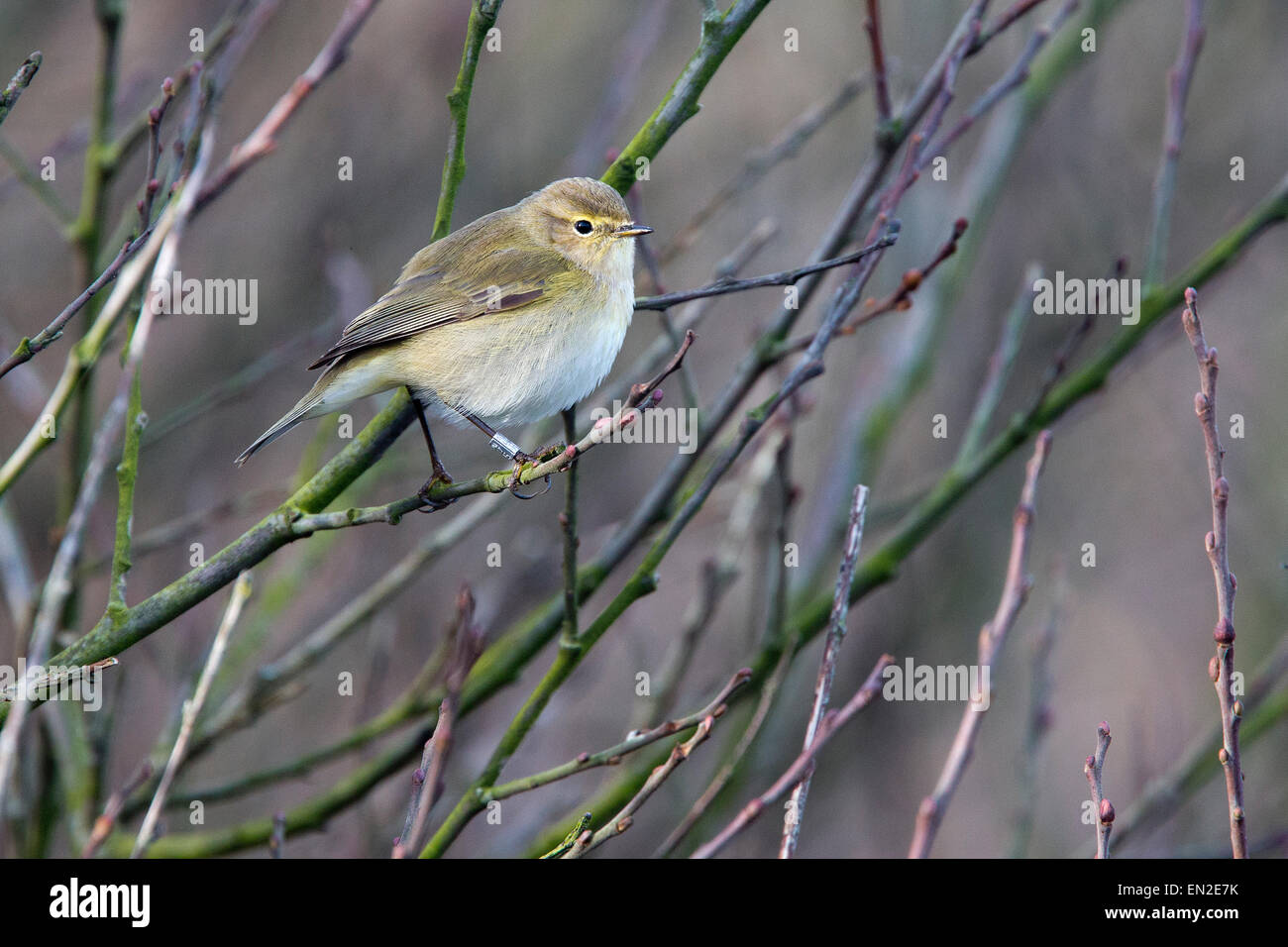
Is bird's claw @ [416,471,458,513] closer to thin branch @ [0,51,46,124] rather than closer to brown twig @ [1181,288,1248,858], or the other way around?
thin branch @ [0,51,46,124]

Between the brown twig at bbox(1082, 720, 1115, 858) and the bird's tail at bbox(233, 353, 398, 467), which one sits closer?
the brown twig at bbox(1082, 720, 1115, 858)

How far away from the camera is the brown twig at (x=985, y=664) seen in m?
2.11

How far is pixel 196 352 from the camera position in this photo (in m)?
6.59

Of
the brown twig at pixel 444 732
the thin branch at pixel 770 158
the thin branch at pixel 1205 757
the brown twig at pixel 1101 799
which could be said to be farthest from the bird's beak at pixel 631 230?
the thin branch at pixel 1205 757

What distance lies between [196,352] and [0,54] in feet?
5.94

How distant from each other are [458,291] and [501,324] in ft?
0.71

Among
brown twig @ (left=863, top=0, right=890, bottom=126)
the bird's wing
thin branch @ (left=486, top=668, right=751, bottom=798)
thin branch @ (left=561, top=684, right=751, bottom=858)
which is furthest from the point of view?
the bird's wing

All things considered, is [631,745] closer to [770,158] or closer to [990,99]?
[990,99]

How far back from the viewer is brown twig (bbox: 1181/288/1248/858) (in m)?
1.99

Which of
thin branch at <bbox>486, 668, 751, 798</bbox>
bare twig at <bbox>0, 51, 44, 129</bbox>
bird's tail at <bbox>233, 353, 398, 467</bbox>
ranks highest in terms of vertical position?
bare twig at <bbox>0, 51, 44, 129</bbox>

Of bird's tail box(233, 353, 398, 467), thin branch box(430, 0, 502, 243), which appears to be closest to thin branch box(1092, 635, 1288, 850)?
bird's tail box(233, 353, 398, 467)

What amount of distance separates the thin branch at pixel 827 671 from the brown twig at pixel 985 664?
0.73 ft

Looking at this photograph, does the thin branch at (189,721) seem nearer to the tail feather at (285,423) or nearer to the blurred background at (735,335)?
the tail feather at (285,423)
